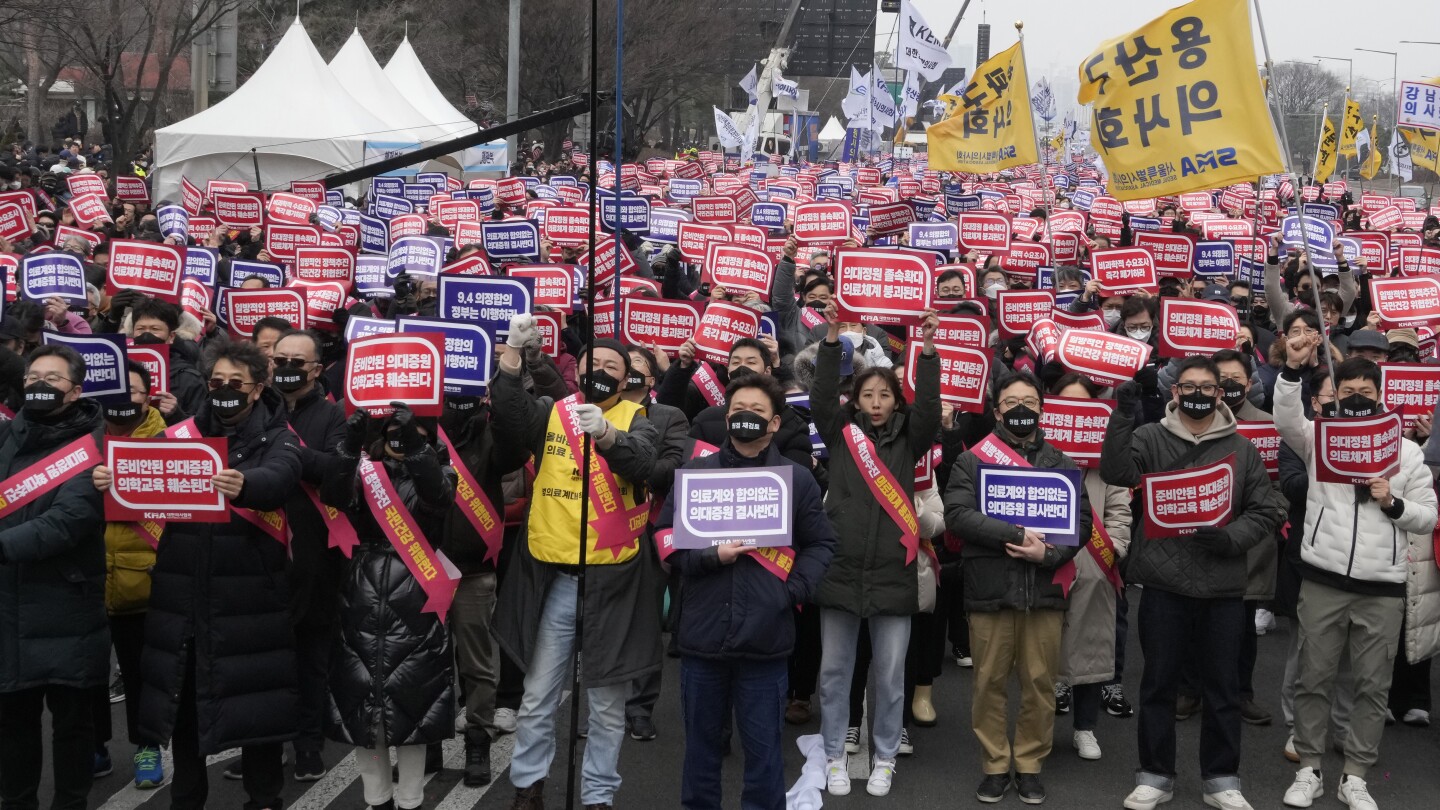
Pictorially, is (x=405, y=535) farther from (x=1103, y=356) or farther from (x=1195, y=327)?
(x=1195, y=327)

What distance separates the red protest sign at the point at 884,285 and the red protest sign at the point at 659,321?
1377 mm

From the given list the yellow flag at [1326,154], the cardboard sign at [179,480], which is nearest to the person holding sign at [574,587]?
the cardboard sign at [179,480]

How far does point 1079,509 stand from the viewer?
21.1ft

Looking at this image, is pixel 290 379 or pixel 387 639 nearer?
pixel 387 639

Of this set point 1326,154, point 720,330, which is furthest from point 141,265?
point 1326,154

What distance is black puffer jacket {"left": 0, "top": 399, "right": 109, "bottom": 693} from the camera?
549 cm

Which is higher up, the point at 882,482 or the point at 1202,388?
the point at 1202,388

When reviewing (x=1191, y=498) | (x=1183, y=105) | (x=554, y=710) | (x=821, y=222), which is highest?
(x=1183, y=105)

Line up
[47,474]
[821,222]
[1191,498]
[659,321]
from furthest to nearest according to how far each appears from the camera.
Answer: [821,222], [659,321], [1191,498], [47,474]

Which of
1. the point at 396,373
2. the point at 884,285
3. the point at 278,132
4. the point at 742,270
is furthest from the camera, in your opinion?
the point at 278,132

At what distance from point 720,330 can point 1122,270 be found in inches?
189

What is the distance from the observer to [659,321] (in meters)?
9.45

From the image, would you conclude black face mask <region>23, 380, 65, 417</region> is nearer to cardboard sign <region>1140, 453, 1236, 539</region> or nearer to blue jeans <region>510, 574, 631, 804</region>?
blue jeans <region>510, 574, 631, 804</region>

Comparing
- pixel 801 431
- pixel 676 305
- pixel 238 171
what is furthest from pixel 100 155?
pixel 801 431
